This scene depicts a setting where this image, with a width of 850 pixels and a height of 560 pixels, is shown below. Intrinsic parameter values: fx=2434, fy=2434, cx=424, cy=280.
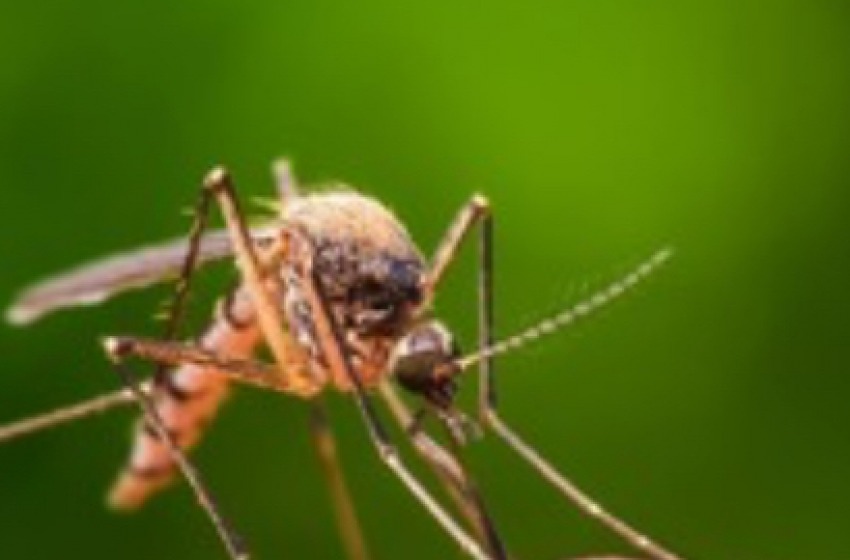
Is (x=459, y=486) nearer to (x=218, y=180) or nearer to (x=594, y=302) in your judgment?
(x=594, y=302)

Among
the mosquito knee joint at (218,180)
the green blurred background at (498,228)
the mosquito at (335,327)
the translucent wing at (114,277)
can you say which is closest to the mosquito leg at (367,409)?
the mosquito at (335,327)

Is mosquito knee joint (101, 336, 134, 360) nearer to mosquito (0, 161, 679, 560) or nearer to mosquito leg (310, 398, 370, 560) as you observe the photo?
mosquito (0, 161, 679, 560)

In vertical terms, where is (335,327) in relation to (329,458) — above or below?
above

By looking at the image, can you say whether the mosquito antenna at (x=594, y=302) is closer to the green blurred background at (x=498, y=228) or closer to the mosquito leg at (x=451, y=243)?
the mosquito leg at (x=451, y=243)

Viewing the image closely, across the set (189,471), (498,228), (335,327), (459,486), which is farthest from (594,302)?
(498,228)

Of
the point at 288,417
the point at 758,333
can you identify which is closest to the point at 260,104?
the point at 288,417

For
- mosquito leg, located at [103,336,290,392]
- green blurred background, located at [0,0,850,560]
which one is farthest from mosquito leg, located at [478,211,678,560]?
green blurred background, located at [0,0,850,560]
